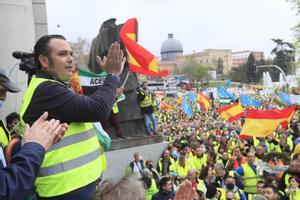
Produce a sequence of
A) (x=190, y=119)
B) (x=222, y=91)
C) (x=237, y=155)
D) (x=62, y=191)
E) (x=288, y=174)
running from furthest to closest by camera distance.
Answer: (x=222, y=91) < (x=190, y=119) < (x=237, y=155) < (x=288, y=174) < (x=62, y=191)

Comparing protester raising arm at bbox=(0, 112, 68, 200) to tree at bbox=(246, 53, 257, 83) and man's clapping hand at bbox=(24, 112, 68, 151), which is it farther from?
tree at bbox=(246, 53, 257, 83)

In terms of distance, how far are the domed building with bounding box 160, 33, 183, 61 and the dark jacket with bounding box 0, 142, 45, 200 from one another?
143 m

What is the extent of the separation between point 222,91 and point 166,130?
13.0m

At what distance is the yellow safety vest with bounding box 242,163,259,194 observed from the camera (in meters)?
8.30

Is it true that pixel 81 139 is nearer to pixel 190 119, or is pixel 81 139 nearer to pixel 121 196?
pixel 121 196

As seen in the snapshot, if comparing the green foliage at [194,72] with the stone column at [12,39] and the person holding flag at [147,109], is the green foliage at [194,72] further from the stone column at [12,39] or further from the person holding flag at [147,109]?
the stone column at [12,39]

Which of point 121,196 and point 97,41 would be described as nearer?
point 121,196

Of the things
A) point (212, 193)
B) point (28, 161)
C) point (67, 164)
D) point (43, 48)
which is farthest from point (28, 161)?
point (212, 193)

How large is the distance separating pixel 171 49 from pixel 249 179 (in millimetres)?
138771

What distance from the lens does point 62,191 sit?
7.13 ft

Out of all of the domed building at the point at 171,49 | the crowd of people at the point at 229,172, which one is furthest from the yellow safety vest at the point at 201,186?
the domed building at the point at 171,49

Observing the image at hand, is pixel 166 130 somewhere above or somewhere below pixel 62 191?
below

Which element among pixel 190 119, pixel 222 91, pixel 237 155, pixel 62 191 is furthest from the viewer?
pixel 222 91

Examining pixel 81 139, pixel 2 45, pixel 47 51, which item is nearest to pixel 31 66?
pixel 47 51
